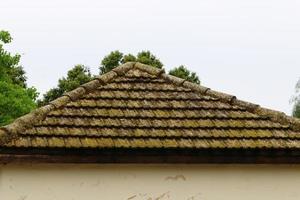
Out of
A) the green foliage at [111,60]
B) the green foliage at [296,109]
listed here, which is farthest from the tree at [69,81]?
the green foliage at [296,109]

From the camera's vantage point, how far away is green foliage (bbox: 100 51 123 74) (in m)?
28.1

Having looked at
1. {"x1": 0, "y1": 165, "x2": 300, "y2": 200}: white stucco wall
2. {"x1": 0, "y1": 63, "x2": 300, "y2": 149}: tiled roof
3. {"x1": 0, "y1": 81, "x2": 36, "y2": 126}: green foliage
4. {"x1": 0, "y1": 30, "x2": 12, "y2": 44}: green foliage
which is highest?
{"x1": 0, "y1": 30, "x2": 12, "y2": 44}: green foliage

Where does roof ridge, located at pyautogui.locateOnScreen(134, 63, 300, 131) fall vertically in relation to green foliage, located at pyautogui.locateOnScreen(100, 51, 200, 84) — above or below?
below

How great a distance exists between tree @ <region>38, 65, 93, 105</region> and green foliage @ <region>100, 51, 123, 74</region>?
2.95ft

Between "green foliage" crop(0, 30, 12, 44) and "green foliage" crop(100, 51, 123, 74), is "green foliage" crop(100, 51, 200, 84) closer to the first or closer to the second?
"green foliage" crop(100, 51, 123, 74)

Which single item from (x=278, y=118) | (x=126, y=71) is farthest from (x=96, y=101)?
(x=278, y=118)

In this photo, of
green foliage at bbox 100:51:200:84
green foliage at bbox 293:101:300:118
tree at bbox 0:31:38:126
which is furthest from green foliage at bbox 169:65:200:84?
green foliage at bbox 293:101:300:118

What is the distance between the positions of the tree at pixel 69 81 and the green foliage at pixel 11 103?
509 cm

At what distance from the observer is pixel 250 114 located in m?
8.65

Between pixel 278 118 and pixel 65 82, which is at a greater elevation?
A: pixel 65 82

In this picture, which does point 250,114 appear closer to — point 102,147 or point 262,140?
point 262,140

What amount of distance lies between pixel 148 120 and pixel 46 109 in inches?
52.1

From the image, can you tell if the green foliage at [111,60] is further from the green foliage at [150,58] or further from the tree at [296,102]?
the tree at [296,102]

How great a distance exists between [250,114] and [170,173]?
168 cm
